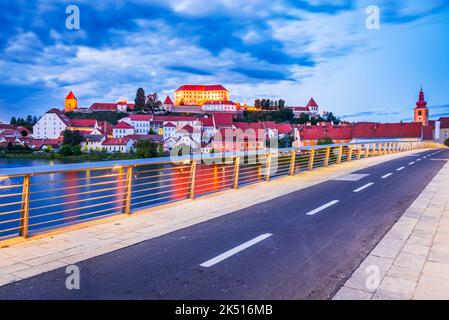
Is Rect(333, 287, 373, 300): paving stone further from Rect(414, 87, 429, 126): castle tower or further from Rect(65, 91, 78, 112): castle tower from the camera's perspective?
Rect(65, 91, 78, 112): castle tower

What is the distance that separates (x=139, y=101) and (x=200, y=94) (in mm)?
33658

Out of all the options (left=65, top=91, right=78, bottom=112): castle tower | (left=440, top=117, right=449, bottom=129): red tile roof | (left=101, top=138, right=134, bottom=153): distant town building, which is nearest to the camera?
(left=101, top=138, right=134, bottom=153): distant town building

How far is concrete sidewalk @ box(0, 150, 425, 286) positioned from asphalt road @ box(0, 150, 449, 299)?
0.28 meters

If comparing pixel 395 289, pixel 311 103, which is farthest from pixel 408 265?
pixel 311 103

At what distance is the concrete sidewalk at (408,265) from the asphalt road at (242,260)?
175mm


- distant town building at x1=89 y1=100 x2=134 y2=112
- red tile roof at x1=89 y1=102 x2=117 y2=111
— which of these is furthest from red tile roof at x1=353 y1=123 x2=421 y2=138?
red tile roof at x1=89 y1=102 x2=117 y2=111

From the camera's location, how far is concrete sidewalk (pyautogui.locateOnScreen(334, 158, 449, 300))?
12.7 feet

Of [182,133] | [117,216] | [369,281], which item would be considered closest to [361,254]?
[369,281]

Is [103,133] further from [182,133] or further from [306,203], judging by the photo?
[306,203]

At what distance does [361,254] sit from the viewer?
517cm

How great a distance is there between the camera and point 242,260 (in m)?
4.90

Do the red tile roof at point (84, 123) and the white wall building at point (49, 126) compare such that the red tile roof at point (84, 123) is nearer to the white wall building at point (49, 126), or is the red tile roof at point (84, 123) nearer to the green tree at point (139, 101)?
the white wall building at point (49, 126)

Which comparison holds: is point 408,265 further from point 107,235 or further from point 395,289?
point 107,235

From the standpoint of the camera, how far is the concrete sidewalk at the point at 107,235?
4.84 m
